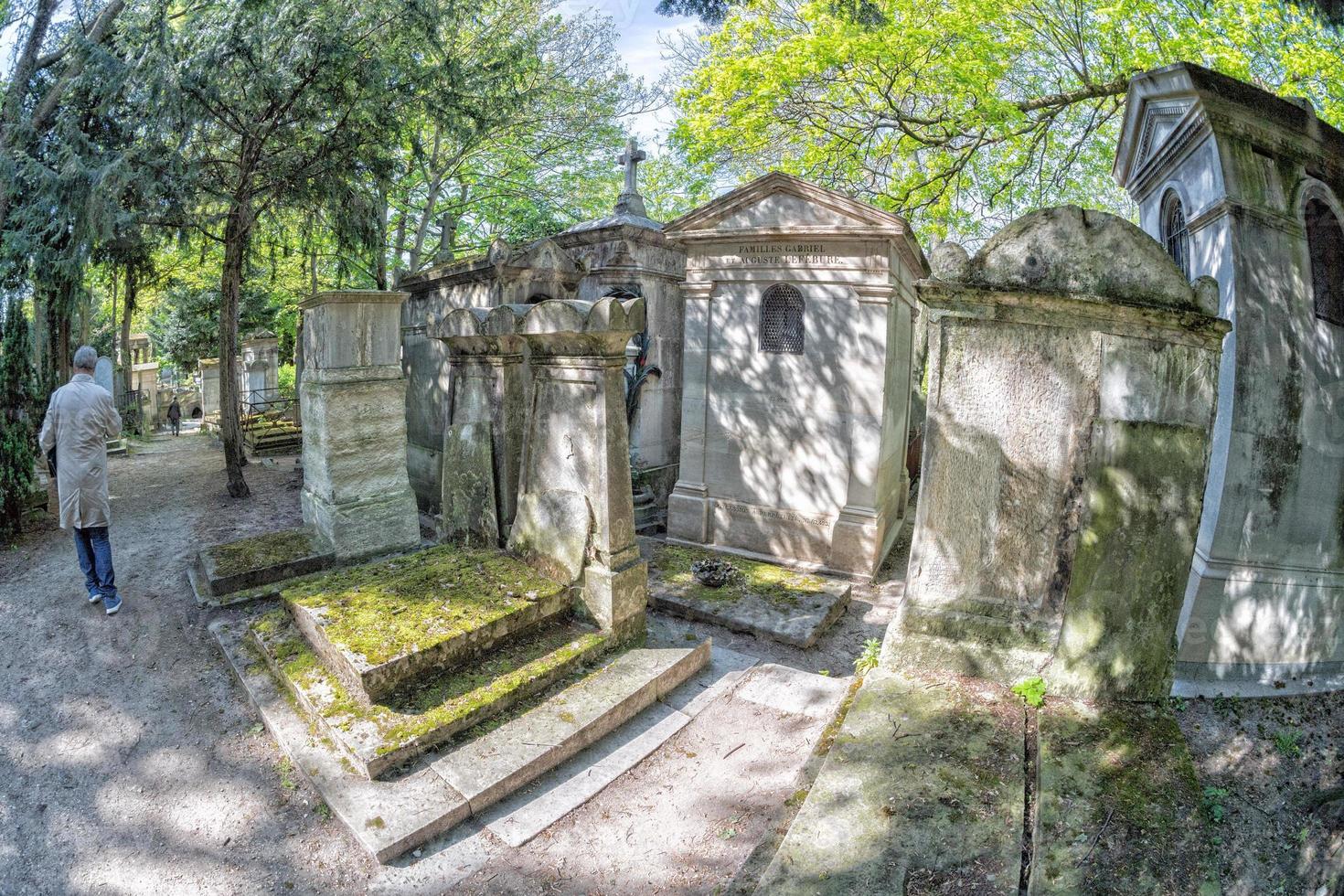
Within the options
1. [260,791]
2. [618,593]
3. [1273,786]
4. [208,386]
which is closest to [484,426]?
[618,593]

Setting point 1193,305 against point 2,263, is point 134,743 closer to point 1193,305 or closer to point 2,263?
point 1193,305

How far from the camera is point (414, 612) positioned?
13.2 feet

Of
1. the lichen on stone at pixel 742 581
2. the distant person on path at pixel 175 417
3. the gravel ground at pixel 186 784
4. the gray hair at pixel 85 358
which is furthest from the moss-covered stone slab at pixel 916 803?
the distant person on path at pixel 175 417

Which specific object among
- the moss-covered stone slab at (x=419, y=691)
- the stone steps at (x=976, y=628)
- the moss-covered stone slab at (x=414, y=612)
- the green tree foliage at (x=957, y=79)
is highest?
the green tree foliage at (x=957, y=79)

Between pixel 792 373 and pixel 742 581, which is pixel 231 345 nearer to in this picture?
pixel 792 373

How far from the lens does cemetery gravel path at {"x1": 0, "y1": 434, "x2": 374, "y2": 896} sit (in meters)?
2.91

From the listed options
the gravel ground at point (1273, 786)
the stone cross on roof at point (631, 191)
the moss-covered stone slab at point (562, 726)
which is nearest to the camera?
the gravel ground at point (1273, 786)

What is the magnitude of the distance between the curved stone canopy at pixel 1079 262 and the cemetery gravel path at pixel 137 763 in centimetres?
348

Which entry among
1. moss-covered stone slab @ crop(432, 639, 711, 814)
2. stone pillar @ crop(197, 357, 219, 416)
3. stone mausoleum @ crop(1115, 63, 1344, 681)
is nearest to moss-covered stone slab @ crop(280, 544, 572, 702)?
moss-covered stone slab @ crop(432, 639, 711, 814)

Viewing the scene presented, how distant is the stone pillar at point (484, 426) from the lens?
16.6 feet

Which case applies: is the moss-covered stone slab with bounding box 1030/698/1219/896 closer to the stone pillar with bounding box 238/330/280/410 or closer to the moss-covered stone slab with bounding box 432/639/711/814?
the moss-covered stone slab with bounding box 432/639/711/814

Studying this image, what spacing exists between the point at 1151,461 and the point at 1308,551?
345 cm

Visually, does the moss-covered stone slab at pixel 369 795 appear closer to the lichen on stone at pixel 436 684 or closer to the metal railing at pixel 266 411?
the lichen on stone at pixel 436 684

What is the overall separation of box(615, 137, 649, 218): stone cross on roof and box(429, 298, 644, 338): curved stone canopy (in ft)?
15.0
